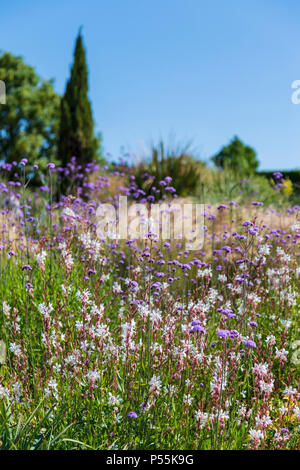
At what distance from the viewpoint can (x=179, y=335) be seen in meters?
3.66

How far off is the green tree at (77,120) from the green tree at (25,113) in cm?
1209

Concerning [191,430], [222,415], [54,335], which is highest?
[54,335]

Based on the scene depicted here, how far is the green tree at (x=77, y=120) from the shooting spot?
18328mm

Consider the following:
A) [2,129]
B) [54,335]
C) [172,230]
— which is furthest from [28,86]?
[54,335]

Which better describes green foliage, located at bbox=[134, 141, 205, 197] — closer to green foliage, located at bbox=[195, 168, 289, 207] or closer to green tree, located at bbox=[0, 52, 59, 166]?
green foliage, located at bbox=[195, 168, 289, 207]

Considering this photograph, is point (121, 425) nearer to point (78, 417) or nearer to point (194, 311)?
point (78, 417)

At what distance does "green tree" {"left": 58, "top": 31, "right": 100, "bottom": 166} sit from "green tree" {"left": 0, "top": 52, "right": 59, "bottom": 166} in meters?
12.1

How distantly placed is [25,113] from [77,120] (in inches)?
613

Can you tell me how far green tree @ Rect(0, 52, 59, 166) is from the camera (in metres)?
31.0

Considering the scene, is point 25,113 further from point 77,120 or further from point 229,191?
point 229,191

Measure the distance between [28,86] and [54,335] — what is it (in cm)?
3236

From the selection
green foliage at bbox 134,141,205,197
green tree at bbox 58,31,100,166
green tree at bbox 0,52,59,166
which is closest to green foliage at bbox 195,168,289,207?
green foliage at bbox 134,141,205,197

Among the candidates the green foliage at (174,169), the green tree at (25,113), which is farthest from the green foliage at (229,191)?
the green tree at (25,113)

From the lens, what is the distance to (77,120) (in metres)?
18.4
